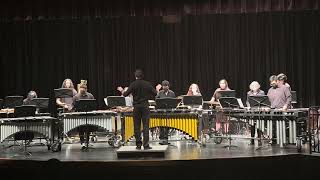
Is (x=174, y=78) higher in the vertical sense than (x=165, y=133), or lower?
higher

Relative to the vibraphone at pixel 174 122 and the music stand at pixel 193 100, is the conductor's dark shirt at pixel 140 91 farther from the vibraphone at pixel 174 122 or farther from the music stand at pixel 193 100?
the music stand at pixel 193 100

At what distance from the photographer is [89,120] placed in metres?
12.8

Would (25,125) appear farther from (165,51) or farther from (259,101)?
(165,51)

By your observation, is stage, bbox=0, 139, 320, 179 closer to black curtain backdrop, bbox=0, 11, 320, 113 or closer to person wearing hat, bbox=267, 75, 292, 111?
person wearing hat, bbox=267, 75, 292, 111

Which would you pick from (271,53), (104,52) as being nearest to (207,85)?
(271,53)

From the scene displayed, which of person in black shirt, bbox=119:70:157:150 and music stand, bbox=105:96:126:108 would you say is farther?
music stand, bbox=105:96:126:108

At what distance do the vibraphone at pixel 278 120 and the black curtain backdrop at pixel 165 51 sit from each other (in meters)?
4.91

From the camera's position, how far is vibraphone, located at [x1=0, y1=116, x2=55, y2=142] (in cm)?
1226

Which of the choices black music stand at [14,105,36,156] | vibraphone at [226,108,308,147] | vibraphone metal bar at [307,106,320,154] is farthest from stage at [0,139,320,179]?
black music stand at [14,105,36,156]

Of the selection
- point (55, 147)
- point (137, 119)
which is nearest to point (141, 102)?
point (137, 119)

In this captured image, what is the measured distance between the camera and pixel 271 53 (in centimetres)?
1706

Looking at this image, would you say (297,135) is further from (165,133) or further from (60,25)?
(60,25)

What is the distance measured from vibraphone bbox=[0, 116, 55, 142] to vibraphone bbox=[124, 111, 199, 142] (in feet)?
6.39

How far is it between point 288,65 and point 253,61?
1.17 meters
